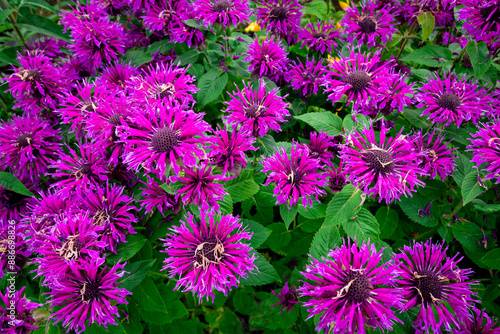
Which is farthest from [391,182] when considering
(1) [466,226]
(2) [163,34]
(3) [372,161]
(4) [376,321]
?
(2) [163,34]

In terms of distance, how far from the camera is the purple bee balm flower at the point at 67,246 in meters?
1.03

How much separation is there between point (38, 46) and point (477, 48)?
258cm

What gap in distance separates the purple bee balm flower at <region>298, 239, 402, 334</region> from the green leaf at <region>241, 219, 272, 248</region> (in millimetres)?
304

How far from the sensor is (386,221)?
1567 mm

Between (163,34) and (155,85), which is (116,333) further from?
(163,34)

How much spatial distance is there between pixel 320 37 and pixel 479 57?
2.70 feet

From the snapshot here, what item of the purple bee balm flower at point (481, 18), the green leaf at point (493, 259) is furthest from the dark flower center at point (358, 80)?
the green leaf at point (493, 259)

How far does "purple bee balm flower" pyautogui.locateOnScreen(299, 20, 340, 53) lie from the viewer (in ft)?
6.09

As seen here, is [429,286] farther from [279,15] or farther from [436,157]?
[279,15]

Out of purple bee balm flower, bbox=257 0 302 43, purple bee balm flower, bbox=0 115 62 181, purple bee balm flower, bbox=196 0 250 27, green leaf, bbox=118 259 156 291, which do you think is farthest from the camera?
purple bee balm flower, bbox=257 0 302 43

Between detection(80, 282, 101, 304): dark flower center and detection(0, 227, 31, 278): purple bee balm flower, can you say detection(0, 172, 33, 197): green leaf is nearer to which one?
detection(0, 227, 31, 278): purple bee balm flower

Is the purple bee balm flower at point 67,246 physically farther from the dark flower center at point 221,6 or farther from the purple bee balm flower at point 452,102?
the purple bee balm flower at point 452,102

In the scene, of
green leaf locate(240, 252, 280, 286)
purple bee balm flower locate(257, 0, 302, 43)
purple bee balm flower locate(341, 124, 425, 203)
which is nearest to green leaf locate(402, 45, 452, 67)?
purple bee balm flower locate(257, 0, 302, 43)

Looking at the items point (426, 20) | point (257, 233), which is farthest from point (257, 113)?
point (426, 20)
